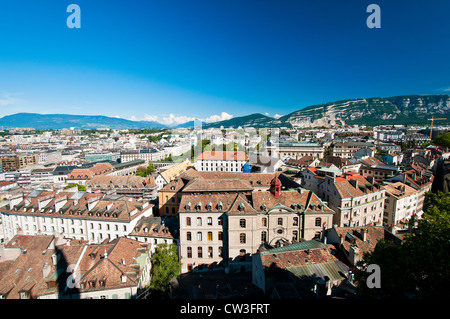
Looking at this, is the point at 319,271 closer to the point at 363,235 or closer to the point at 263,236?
the point at 363,235

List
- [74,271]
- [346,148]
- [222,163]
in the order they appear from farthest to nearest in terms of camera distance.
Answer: [346,148]
[222,163]
[74,271]

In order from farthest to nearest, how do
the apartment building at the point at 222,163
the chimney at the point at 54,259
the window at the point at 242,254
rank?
the apartment building at the point at 222,163, the window at the point at 242,254, the chimney at the point at 54,259

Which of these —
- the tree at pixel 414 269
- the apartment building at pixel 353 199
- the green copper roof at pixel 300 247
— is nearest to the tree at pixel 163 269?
the green copper roof at pixel 300 247

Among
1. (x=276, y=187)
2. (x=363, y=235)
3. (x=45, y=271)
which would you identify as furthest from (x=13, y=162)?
(x=363, y=235)

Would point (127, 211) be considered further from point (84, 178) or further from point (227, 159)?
point (227, 159)

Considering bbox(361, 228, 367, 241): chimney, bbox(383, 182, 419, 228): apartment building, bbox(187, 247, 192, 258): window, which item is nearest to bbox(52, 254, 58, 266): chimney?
bbox(187, 247, 192, 258): window

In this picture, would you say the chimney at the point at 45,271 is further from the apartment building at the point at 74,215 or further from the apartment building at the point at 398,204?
the apartment building at the point at 398,204
